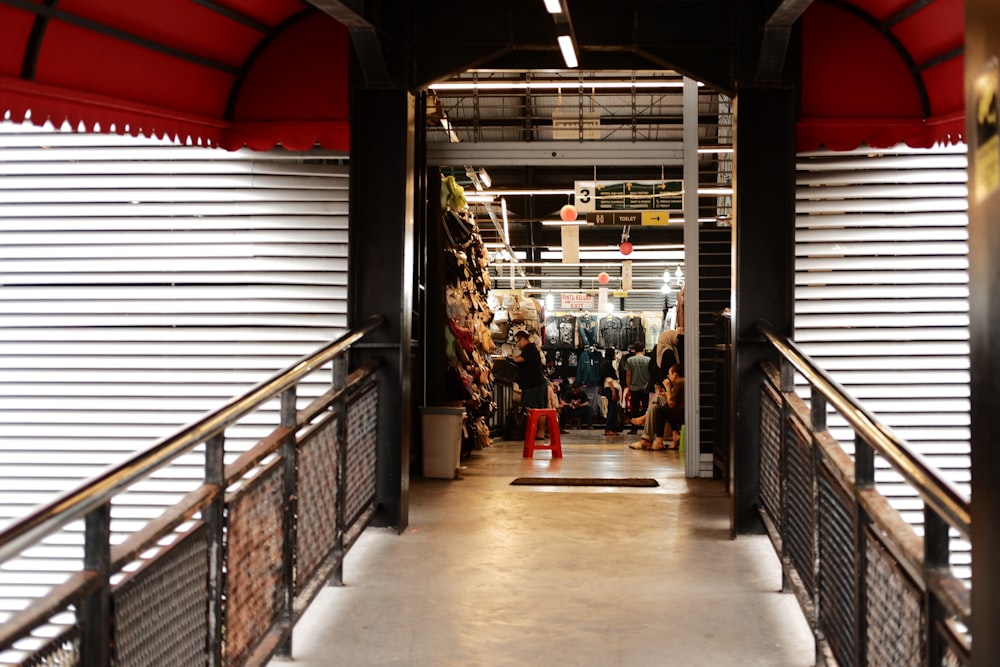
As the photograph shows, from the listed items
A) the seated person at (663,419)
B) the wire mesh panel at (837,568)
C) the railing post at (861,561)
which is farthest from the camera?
the seated person at (663,419)

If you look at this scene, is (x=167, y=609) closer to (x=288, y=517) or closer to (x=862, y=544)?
(x=288, y=517)

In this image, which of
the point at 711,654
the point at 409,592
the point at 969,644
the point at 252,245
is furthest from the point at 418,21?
the point at 969,644

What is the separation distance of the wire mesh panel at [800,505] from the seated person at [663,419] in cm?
832

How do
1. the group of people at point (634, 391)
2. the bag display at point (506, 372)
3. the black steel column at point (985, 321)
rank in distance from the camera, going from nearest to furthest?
the black steel column at point (985, 321) → the group of people at point (634, 391) → the bag display at point (506, 372)

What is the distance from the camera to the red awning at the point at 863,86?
6.33 m

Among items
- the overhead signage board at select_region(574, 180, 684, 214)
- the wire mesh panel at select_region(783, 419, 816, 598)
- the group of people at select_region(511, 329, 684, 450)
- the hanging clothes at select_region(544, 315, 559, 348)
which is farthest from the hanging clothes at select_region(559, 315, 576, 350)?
the wire mesh panel at select_region(783, 419, 816, 598)

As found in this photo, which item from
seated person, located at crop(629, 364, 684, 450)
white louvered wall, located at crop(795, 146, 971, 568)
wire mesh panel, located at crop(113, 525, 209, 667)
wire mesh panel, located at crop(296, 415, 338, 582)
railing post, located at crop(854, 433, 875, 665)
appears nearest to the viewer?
wire mesh panel, located at crop(113, 525, 209, 667)

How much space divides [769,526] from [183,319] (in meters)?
3.97

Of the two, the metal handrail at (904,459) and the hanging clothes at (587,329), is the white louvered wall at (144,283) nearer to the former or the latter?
the metal handrail at (904,459)

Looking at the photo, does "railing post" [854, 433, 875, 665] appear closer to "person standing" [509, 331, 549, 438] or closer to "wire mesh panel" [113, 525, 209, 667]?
"wire mesh panel" [113, 525, 209, 667]

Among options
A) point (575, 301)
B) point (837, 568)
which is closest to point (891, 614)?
point (837, 568)

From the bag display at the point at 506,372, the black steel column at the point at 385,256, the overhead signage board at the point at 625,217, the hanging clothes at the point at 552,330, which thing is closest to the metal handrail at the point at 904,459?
the black steel column at the point at 385,256

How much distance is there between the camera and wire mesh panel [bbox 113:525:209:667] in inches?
106

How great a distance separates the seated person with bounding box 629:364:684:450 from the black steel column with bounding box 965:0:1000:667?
10921mm
